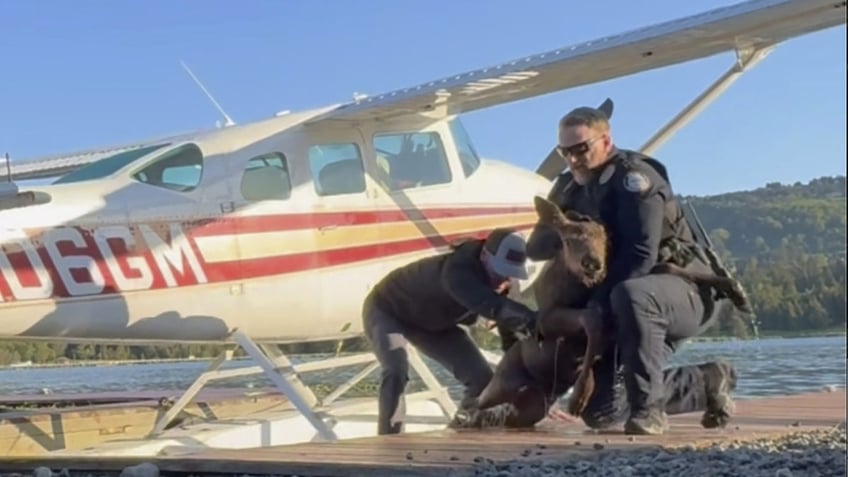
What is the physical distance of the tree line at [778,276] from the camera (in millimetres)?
7223

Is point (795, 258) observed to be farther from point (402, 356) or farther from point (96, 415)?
Answer: point (96, 415)

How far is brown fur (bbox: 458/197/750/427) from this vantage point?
171 inches

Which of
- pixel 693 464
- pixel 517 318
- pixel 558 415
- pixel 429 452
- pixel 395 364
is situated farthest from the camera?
pixel 395 364

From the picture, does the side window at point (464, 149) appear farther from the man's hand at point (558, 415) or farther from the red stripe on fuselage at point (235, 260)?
the man's hand at point (558, 415)

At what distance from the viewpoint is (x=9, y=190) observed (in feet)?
16.7

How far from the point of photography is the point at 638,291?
419 cm

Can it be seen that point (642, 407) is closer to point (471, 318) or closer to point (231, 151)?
point (471, 318)

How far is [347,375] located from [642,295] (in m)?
4.36

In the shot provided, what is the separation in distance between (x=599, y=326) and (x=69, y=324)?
3192 mm

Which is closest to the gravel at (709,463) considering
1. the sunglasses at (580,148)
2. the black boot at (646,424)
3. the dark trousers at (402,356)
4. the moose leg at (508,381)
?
the black boot at (646,424)

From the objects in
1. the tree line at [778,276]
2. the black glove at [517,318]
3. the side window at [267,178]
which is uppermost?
the side window at [267,178]

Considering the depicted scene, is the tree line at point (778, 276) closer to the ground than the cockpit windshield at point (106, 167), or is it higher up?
closer to the ground

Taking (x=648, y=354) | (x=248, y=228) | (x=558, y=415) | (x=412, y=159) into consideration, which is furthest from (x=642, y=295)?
(x=412, y=159)

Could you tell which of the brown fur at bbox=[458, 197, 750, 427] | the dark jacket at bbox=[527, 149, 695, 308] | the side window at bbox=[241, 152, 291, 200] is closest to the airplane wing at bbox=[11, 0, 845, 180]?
the side window at bbox=[241, 152, 291, 200]
